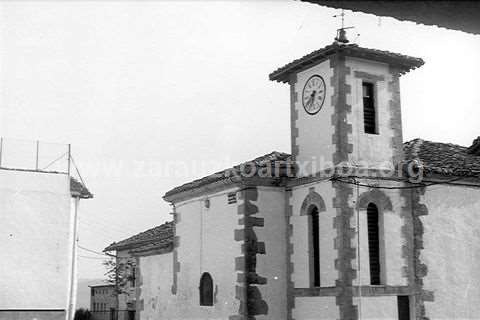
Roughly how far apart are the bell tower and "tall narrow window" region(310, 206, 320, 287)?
1077 millimetres

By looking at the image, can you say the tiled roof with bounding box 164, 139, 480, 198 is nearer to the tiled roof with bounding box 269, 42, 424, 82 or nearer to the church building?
the church building

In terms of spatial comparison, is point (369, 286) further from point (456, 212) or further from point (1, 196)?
point (1, 196)

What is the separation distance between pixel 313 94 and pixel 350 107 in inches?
50.1

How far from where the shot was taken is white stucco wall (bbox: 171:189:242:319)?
1708 centimetres

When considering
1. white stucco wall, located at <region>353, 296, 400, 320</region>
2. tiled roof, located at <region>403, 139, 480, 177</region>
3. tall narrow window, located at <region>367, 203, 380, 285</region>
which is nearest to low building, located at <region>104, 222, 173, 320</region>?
tall narrow window, located at <region>367, 203, 380, 285</region>

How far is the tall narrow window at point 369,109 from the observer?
52.1 ft

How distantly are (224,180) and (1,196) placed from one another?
807 centimetres

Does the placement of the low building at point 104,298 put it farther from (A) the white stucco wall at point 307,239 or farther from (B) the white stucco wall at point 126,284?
(A) the white stucco wall at point 307,239

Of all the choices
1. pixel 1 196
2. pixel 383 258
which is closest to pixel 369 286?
pixel 383 258

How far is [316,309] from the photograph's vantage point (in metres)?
15.5

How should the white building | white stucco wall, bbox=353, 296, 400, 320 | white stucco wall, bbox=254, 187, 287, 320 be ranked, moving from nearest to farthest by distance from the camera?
white stucco wall, bbox=353, 296, 400, 320
white stucco wall, bbox=254, 187, 287, 320
the white building

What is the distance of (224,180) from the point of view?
17438 millimetres

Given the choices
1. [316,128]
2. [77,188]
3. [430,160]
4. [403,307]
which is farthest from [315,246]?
[77,188]

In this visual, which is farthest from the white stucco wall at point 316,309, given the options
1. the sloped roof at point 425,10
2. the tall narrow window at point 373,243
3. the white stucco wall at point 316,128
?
the sloped roof at point 425,10
